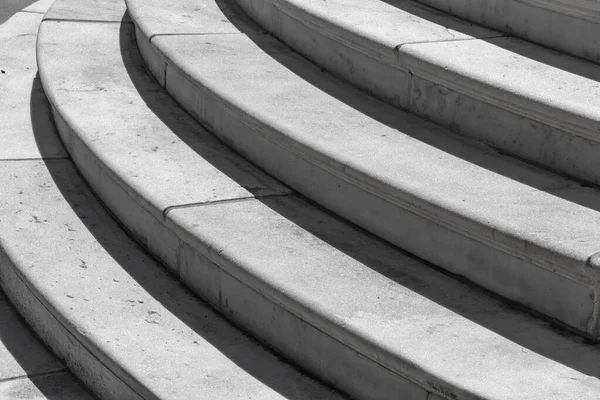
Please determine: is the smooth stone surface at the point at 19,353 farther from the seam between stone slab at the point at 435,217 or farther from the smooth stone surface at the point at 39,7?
the smooth stone surface at the point at 39,7

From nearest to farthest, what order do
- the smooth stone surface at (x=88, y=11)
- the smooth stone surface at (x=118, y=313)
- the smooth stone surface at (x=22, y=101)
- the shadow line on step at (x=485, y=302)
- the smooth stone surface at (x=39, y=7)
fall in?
1. the shadow line on step at (x=485, y=302)
2. the smooth stone surface at (x=118, y=313)
3. the smooth stone surface at (x=22, y=101)
4. the smooth stone surface at (x=88, y=11)
5. the smooth stone surface at (x=39, y=7)

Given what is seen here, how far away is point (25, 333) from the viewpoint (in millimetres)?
3580

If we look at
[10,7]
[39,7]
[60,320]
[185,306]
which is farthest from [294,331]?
[10,7]

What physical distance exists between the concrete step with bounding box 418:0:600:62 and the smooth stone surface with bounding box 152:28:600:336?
68cm

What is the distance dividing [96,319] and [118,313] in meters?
0.08

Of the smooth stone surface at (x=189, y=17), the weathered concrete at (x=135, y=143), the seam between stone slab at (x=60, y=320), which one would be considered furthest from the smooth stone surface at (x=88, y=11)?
→ the seam between stone slab at (x=60, y=320)

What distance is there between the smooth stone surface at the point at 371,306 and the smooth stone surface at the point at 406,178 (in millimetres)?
92

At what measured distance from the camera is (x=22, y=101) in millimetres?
4980

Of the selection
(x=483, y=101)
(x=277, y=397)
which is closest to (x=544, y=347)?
(x=277, y=397)

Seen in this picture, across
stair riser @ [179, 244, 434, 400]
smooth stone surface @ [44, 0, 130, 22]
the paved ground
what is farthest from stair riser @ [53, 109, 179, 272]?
the paved ground

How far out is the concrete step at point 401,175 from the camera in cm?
278

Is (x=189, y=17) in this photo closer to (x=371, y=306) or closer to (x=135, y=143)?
(x=135, y=143)

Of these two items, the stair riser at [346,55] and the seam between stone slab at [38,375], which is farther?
the stair riser at [346,55]

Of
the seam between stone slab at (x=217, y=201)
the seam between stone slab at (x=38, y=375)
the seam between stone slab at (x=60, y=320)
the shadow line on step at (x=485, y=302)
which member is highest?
the shadow line on step at (x=485, y=302)
